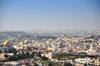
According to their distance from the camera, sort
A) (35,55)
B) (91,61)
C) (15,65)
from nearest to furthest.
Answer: (15,65)
(91,61)
(35,55)

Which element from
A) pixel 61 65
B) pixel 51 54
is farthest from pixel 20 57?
pixel 61 65

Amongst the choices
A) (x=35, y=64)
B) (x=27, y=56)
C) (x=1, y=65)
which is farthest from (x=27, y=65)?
(x=27, y=56)

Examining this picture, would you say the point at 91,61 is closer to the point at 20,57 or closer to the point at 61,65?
the point at 61,65

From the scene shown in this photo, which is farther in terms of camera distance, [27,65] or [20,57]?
[20,57]

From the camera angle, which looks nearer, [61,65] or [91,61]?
[61,65]

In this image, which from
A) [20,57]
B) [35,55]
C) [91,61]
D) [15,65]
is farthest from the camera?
[35,55]

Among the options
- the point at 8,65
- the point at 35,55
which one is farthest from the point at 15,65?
the point at 35,55

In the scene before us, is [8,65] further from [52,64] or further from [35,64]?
[52,64]

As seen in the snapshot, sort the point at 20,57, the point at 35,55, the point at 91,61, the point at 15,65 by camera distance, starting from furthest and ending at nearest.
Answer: the point at 35,55 → the point at 20,57 → the point at 91,61 → the point at 15,65
